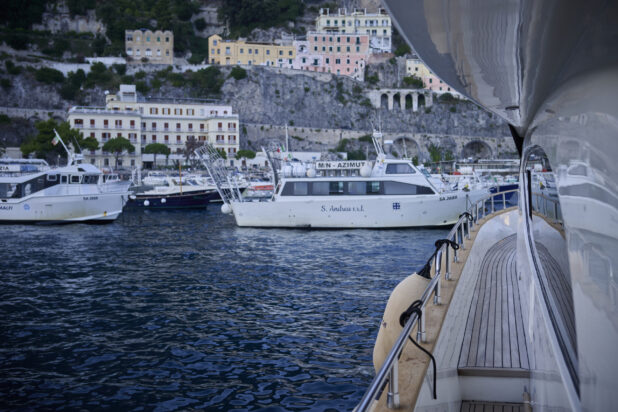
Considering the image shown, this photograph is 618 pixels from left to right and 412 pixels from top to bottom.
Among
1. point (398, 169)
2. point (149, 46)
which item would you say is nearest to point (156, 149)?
point (149, 46)

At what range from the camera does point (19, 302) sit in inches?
455

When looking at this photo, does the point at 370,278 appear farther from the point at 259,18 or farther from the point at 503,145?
the point at 259,18

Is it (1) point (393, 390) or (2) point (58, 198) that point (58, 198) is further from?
(1) point (393, 390)

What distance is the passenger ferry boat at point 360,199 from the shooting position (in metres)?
23.5

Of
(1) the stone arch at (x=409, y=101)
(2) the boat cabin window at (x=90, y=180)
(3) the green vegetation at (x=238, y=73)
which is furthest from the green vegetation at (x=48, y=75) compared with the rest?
(2) the boat cabin window at (x=90, y=180)

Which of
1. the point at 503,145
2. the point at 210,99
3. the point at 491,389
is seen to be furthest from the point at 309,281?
the point at 503,145

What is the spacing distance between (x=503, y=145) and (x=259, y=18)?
2003 inches

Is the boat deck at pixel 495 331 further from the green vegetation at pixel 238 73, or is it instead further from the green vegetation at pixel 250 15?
the green vegetation at pixel 250 15

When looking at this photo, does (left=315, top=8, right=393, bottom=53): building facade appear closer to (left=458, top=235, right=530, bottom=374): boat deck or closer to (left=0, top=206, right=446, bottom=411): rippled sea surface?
(left=0, top=206, right=446, bottom=411): rippled sea surface

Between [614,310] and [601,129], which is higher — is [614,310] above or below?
below

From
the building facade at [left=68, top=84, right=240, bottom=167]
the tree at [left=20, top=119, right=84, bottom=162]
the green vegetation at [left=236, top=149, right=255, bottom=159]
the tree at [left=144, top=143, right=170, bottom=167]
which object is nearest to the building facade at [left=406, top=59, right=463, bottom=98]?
the building facade at [left=68, top=84, right=240, bottom=167]

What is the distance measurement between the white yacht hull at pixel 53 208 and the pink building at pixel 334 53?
72.9 m

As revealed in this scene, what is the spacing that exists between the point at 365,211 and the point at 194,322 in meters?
14.3

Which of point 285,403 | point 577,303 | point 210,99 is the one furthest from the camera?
point 210,99
